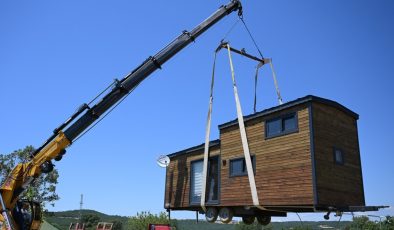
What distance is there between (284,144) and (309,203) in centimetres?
252

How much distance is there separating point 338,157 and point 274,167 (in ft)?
8.70

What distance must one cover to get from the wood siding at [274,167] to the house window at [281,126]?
161 millimetres

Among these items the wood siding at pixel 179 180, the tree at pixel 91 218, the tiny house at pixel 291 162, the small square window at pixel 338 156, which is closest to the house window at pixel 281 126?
the tiny house at pixel 291 162

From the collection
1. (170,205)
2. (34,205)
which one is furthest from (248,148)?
(34,205)

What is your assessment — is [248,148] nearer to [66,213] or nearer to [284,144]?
[284,144]

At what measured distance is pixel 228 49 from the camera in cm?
1961

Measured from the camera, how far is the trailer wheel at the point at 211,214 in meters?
18.8

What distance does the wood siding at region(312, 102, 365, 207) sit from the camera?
14805 millimetres

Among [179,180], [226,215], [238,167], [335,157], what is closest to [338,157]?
[335,157]

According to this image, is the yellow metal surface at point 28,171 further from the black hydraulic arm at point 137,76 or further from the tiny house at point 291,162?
the tiny house at point 291,162

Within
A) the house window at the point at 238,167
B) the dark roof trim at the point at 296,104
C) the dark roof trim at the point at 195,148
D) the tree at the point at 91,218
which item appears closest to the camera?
the dark roof trim at the point at 296,104

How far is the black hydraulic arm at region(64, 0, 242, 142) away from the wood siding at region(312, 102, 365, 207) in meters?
7.12

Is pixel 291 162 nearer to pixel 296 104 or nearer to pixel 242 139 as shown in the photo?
pixel 296 104

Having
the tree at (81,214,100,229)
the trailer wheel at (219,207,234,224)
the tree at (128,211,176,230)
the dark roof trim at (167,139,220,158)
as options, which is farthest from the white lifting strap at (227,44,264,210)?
the tree at (81,214,100,229)
